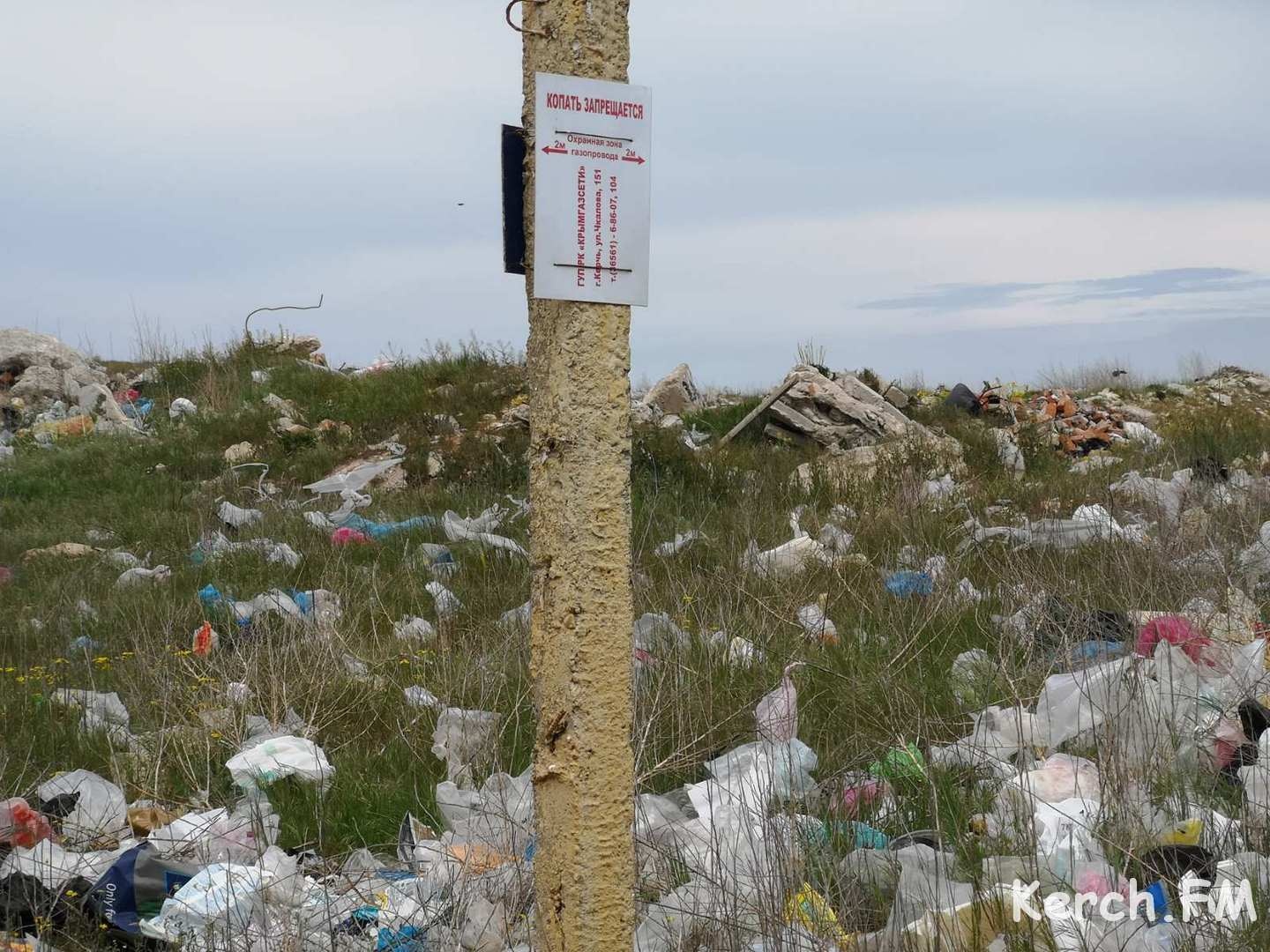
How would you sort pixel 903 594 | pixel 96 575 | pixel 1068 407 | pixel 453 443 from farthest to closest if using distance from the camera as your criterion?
1. pixel 1068 407
2. pixel 453 443
3. pixel 96 575
4. pixel 903 594

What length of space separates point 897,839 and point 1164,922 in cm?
65

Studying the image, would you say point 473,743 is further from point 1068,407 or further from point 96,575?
point 1068,407

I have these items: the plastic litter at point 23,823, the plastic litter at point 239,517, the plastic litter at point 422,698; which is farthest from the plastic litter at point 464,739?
the plastic litter at point 239,517

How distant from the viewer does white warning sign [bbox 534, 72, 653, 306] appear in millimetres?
1957

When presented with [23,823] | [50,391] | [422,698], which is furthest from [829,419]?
[50,391]

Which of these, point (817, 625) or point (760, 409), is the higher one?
point (760, 409)

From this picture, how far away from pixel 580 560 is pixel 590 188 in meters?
0.64

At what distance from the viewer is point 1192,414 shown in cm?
1251

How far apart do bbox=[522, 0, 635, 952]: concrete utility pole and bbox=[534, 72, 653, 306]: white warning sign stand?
37mm

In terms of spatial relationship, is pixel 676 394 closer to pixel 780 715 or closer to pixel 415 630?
pixel 415 630

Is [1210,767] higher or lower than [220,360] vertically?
lower

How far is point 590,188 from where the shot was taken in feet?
6.50

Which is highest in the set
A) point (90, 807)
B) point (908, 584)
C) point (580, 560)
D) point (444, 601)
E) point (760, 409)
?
point (580, 560)

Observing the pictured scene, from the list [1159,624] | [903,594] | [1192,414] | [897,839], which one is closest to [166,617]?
[903,594]
